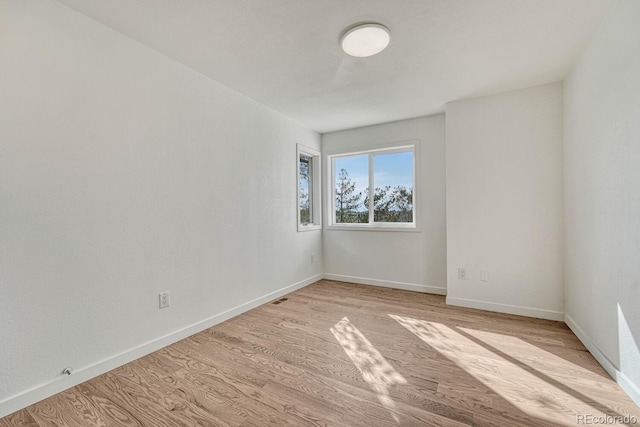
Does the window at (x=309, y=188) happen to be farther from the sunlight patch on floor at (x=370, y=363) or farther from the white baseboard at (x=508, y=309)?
the white baseboard at (x=508, y=309)

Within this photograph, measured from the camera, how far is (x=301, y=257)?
407 centimetres

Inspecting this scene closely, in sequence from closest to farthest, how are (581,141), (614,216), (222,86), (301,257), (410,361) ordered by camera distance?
1. (614,216)
2. (410,361)
3. (581,141)
4. (222,86)
5. (301,257)

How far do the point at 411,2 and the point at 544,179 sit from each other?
223cm

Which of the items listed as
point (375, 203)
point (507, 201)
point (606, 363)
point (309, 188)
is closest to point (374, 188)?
point (375, 203)

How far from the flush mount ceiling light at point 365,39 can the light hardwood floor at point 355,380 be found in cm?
229

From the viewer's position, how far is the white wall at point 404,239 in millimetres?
3674

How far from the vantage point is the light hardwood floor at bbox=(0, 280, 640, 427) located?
1.50 m

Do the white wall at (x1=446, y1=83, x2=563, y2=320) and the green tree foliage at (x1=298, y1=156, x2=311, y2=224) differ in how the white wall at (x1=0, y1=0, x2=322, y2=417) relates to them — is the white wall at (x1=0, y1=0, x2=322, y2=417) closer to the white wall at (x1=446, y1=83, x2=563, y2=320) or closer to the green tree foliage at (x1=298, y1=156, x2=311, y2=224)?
the green tree foliage at (x1=298, y1=156, x2=311, y2=224)

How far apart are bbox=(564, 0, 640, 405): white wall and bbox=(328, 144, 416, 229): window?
5.79 feet

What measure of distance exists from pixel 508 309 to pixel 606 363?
3.68 ft

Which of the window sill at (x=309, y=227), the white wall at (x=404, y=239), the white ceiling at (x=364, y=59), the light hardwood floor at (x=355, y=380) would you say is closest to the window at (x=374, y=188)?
the white wall at (x=404, y=239)

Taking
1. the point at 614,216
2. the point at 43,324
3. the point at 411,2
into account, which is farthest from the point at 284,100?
the point at 614,216

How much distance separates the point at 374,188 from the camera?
421 cm

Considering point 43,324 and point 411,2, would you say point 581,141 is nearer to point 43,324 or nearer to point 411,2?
point 411,2
